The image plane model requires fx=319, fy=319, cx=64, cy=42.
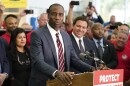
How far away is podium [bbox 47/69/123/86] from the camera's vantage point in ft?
8.21

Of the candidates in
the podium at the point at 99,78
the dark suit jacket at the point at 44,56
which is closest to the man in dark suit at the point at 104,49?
the dark suit jacket at the point at 44,56

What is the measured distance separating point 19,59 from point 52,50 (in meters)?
1.48

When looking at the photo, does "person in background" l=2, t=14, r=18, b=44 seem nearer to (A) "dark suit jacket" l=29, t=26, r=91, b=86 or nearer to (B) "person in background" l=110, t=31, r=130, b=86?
(B) "person in background" l=110, t=31, r=130, b=86

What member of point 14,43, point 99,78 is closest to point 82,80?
point 99,78

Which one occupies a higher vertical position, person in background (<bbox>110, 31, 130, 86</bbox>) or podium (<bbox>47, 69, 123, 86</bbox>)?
podium (<bbox>47, 69, 123, 86</bbox>)

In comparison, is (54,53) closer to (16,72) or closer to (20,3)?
(16,72)

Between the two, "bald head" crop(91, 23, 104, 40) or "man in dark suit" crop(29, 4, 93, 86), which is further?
"bald head" crop(91, 23, 104, 40)

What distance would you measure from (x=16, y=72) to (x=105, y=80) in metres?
2.18

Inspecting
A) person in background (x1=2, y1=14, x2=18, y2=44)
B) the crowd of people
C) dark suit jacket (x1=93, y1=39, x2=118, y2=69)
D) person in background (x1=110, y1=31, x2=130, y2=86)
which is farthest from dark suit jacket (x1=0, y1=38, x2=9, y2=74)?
person in background (x1=110, y1=31, x2=130, y2=86)

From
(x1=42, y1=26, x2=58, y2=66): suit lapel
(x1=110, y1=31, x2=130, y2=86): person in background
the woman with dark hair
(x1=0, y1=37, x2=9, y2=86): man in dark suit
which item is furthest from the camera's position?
(x1=110, y1=31, x2=130, y2=86): person in background

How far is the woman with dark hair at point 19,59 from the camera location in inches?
175

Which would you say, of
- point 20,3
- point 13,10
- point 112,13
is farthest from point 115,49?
point 112,13

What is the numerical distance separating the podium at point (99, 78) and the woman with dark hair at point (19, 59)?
1.90 m

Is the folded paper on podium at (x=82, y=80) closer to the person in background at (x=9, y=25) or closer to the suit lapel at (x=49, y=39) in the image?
the suit lapel at (x=49, y=39)
